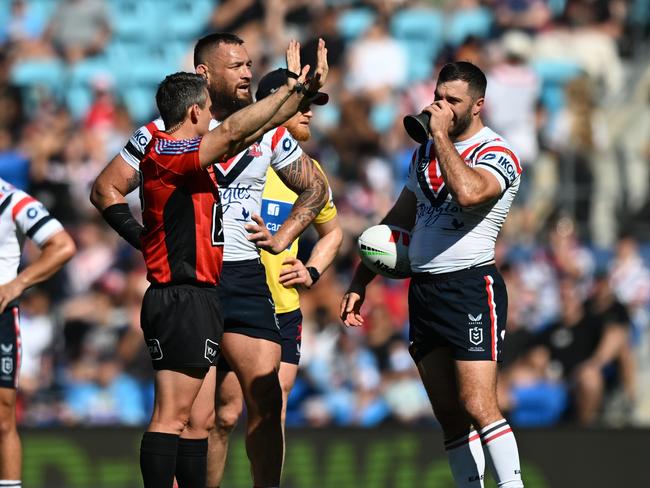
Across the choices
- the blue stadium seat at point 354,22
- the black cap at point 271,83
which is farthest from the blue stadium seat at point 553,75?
the black cap at point 271,83

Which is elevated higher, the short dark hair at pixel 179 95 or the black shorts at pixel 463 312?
the short dark hair at pixel 179 95

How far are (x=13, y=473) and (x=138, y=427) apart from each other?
3.31m

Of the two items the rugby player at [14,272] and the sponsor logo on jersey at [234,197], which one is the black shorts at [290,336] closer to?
the sponsor logo on jersey at [234,197]

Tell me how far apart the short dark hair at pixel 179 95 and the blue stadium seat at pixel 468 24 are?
926 centimetres

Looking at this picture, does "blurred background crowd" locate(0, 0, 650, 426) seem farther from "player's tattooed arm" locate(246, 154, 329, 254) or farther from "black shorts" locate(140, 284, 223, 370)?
"black shorts" locate(140, 284, 223, 370)

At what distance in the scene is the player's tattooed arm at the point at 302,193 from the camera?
272 inches

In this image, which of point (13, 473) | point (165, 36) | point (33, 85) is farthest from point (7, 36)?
point (13, 473)

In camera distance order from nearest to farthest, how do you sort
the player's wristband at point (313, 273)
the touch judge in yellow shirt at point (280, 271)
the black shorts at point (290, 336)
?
1. the player's wristband at point (313, 273)
2. the touch judge in yellow shirt at point (280, 271)
3. the black shorts at point (290, 336)

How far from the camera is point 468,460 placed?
6.81m

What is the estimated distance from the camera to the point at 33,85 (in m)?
15.4

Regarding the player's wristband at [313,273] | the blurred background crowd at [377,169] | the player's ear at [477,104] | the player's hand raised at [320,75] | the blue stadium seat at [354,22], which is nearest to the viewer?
the player's hand raised at [320,75]

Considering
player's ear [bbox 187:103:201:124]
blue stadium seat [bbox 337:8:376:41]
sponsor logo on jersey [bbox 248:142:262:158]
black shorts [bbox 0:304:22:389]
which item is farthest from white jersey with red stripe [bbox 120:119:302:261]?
blue stadium seat [bbox 337:8:376:41]

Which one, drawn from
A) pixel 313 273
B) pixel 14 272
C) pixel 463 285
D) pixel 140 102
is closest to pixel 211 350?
pixel 313 273

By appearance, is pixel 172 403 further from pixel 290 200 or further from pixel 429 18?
pixel 429 18
